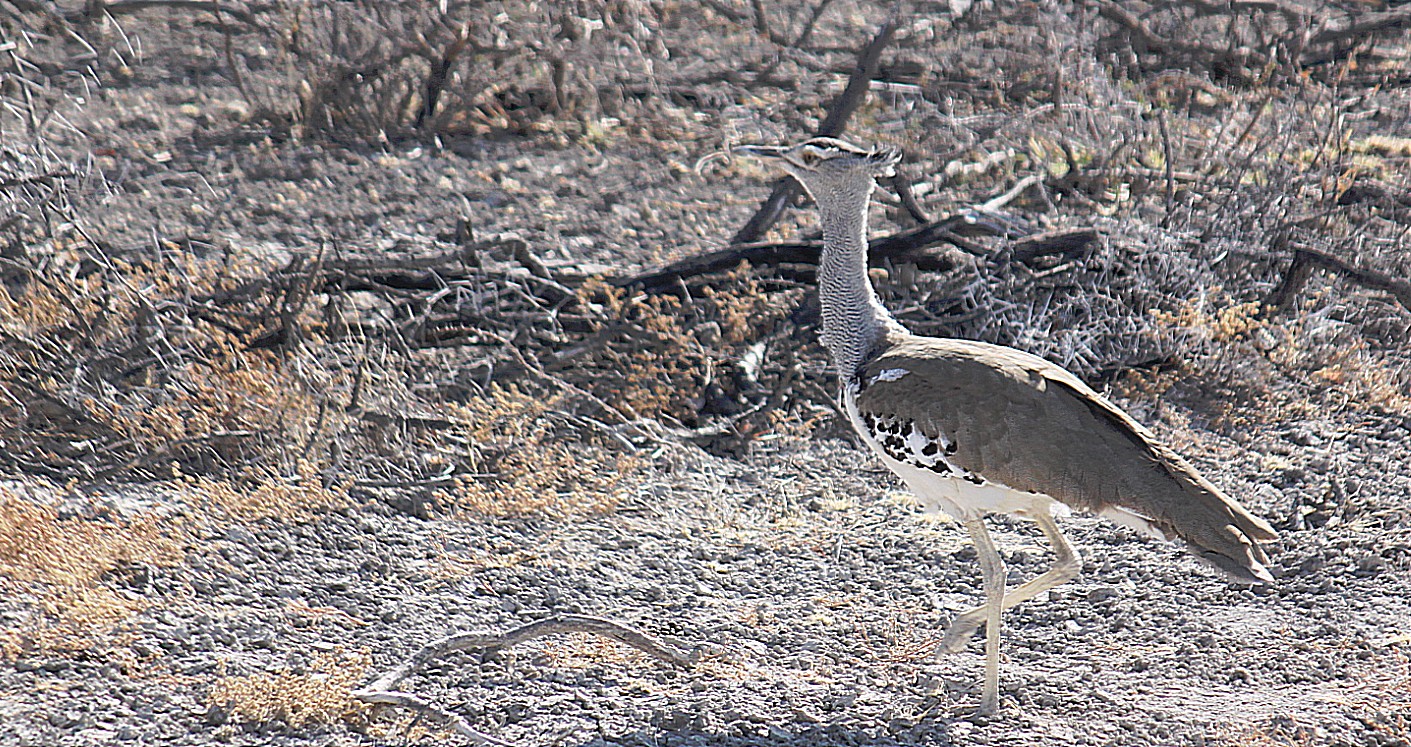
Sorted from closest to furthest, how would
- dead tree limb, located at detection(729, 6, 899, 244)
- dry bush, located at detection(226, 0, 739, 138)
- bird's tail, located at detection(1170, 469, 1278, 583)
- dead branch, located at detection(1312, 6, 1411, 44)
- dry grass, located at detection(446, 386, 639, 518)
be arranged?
1. bird's tail, located at detection(1170, 469, 1278, 583)
2. dry grass, located at detection(446, 386, 639, 518)
3. dead tree limb, located at detection(729, 6, 899, 244)
4. dry bush, located at detection(226, 0, 739, 138)
5. dead branch, located at detection(1312, 6, 1411, 44)

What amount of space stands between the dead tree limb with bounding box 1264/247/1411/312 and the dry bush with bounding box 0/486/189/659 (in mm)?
4881

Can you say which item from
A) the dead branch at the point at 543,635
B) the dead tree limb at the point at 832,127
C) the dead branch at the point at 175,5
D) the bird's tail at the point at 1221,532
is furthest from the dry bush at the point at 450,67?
the bird's tail at the point at 1221,532

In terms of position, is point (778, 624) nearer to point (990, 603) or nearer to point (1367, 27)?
point (990, 603)

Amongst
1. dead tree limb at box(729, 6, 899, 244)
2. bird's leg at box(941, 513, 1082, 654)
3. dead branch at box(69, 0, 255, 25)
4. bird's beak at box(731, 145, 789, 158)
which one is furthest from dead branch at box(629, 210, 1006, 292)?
dead branch at box(69, 0, 255, 25)

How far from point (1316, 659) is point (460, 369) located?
356cm

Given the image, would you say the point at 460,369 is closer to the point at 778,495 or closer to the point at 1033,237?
the point at 778,495

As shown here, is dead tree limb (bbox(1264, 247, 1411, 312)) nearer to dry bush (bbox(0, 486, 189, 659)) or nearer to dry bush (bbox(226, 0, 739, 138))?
dry bush (bbox(226, 0, 739, 138))

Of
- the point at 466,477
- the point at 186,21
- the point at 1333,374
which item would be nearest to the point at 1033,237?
the point at 1333,374

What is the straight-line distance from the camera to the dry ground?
4.11 m

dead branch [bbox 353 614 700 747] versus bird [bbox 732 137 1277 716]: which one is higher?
bird [bbox 732 137 1277 716]

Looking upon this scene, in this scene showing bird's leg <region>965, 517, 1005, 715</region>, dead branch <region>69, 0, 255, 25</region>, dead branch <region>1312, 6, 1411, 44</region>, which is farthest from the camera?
dead branch <region>1312, 6, 1411, 44</region>

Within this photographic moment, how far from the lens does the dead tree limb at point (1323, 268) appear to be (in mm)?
6145

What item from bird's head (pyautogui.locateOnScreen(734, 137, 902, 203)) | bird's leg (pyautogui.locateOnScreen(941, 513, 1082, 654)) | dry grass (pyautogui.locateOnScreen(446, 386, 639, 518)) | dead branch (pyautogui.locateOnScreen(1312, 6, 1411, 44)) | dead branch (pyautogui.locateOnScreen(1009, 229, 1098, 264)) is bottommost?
dry grass (pyautogui.locateOnScreen(446, 386, 639, 518))

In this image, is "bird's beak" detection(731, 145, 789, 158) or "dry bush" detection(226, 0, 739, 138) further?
"dry bush" detection(226, 0, 739, 138)
